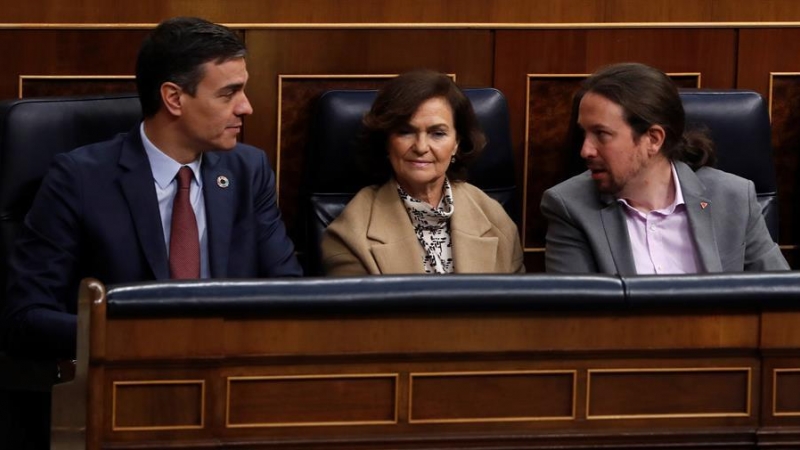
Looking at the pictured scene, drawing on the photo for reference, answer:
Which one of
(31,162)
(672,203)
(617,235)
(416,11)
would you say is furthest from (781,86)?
(31,162)

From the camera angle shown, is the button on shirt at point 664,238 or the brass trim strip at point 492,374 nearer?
the brass trim strip at point 492,374

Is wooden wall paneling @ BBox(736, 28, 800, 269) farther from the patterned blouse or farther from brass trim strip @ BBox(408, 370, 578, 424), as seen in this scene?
brass trim strip @ BBox(408, 370, 578, 424)

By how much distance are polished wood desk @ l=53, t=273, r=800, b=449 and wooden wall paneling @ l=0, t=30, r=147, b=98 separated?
1.36 m

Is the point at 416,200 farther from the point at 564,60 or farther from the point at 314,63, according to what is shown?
the point at 564,60

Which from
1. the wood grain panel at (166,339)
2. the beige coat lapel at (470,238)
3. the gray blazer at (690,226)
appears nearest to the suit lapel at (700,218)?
the gray blazer at (690,226)

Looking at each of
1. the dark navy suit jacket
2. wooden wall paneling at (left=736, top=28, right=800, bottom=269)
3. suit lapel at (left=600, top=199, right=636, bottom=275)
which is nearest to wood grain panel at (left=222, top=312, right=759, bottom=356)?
the dark navy suit jacket

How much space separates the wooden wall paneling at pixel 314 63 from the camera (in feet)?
11.4

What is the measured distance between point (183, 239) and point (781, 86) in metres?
1.59

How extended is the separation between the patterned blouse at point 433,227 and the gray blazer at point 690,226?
217mm

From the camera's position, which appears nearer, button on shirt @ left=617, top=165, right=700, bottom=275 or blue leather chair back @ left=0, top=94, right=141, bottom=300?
blue leather chair back @ left=0, top=94, right=141, bottom=300

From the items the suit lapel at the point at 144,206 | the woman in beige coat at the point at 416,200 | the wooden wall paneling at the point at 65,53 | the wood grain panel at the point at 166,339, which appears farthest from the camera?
the wooden wall paneling at the point at 65,53

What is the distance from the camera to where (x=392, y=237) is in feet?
10.5

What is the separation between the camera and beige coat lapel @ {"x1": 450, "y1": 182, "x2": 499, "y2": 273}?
10.6ft

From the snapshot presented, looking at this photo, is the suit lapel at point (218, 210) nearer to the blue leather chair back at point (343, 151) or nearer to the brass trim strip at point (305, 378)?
the blue leather chair back at point (343, 151)
